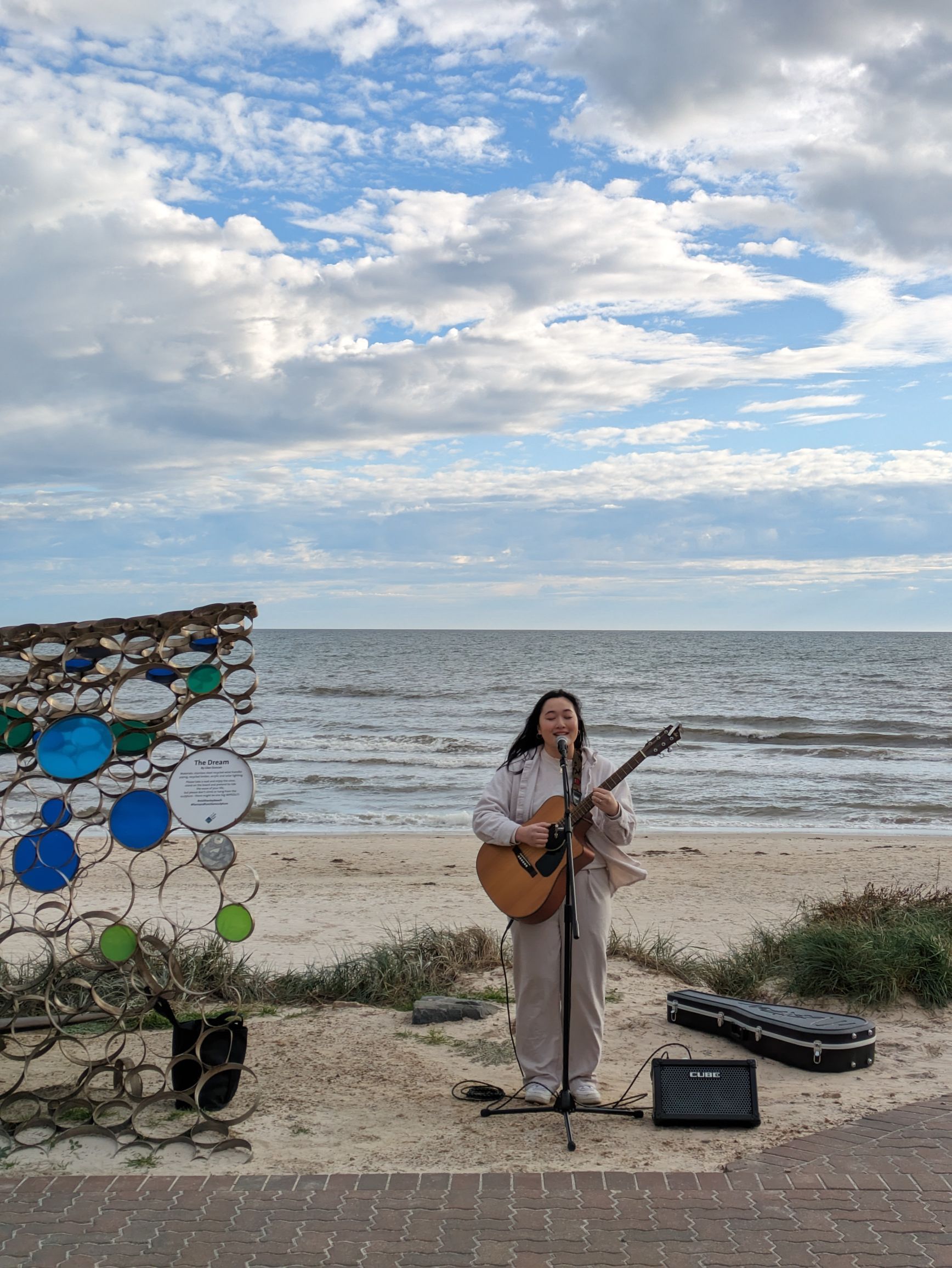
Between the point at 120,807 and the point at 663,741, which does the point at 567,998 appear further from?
the point at 120,807

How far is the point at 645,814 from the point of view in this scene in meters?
18.7

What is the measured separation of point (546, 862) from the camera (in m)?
5.04

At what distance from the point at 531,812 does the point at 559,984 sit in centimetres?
79

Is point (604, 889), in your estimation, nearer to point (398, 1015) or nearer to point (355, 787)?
point (398, 1015)

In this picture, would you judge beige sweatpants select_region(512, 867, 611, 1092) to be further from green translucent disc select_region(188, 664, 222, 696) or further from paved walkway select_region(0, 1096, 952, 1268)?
green translucent disc select_region(188, 664, 222, 696)

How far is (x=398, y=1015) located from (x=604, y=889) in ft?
7.48

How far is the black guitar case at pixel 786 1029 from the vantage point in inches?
226

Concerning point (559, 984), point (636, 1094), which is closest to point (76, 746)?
point (559, 984)

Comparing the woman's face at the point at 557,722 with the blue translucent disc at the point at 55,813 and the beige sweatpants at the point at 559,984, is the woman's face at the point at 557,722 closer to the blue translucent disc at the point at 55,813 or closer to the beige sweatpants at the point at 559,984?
the beige sweatpants at the point at 559,984

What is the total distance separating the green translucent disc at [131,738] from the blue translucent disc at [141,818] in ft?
0.69

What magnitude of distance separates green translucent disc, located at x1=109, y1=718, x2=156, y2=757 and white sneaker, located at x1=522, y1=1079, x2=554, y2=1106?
243 centimetres

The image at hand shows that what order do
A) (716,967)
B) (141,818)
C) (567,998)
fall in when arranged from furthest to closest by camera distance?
(716,967) → (141,818) → (567,998)

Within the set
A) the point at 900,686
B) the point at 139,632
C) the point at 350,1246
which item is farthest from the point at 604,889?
the point at 900,686

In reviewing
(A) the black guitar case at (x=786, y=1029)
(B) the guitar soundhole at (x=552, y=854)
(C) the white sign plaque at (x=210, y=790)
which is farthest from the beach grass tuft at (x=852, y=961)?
(C) the white sign plaque at (x=210, y=790)
